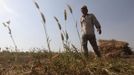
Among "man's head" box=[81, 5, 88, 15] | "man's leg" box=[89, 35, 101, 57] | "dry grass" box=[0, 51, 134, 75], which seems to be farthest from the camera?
"man's head" box=[81, 5, 88, 15]

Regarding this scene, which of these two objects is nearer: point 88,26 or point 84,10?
point 84,10

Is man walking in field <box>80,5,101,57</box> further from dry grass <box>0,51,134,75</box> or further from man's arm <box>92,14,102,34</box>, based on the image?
dry grass <box>0,51,134,75</box>

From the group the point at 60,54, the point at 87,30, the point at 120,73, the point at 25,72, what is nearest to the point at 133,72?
the point at 120,73

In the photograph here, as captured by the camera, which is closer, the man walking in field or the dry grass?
the dry grass

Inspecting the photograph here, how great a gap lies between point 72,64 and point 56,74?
352 mm

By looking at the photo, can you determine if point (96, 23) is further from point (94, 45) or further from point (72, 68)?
point (72, 68)

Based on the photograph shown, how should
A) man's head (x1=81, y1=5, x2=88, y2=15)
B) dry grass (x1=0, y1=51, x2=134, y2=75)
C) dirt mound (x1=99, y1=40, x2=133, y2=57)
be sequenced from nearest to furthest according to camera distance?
dry grass (x1=0, y1=51, x2=134, y2=75) → man's head (x1=81, y1=5, x2=88, y2=15) → dirt mound (x1=99, y1=40, x2=133, y2=57)

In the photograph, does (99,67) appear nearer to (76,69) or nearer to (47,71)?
(76,69)

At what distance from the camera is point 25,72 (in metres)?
5.19

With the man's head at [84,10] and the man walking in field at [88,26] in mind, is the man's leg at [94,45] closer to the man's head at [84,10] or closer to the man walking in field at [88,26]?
the man walking in field at [88,26]

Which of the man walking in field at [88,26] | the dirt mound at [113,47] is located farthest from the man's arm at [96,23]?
the dirt mound at [113,47]

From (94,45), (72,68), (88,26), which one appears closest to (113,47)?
(88,26)

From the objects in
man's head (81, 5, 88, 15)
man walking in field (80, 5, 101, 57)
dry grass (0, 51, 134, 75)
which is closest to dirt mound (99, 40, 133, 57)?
man walking in field (80, 5, 101, 57)

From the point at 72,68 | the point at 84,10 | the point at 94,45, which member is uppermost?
the point at 84,10
